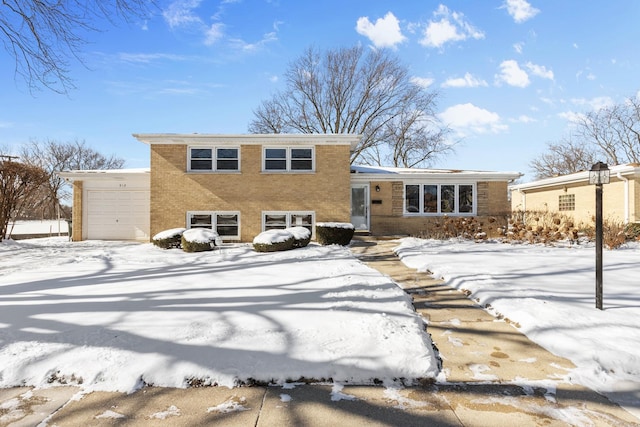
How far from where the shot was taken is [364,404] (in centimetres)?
249

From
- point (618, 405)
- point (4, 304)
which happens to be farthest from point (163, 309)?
point (618, 405)

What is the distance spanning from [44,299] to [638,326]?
784 cm

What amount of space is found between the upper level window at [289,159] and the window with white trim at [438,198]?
4846mm

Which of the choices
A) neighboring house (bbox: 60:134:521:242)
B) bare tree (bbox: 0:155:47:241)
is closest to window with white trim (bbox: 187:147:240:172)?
neighboring house (bbox: 60:134:521:242)

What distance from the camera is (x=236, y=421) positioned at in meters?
2.29

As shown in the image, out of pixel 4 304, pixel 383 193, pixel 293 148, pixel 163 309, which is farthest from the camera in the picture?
pixel 383 193

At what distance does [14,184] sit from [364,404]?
17.3 m

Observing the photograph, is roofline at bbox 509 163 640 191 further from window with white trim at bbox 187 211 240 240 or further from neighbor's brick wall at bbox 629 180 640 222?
window with white trim at bbox 187 211 240 240

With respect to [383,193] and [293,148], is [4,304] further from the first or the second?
[383,193]

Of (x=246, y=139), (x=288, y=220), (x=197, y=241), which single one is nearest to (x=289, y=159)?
(x=246, y=139)

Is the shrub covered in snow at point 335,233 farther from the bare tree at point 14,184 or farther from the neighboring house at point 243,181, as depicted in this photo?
the bare tree at point 14,184

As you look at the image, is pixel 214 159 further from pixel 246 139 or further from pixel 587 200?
pixel 587 200

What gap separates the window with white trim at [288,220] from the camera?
45.6 feet

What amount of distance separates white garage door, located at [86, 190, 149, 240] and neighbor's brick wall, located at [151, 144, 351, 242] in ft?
6.02
